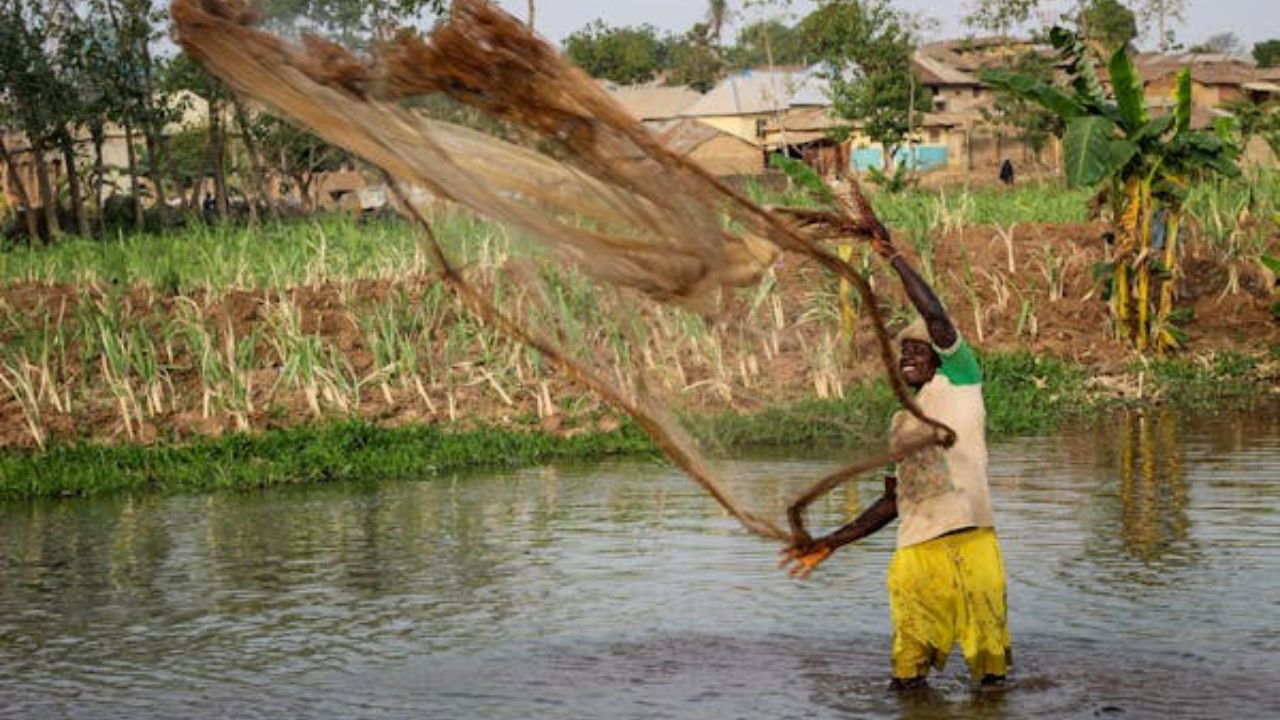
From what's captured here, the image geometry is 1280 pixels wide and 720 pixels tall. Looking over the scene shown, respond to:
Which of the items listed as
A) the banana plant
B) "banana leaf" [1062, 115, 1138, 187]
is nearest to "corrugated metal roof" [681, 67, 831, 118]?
the banana plant

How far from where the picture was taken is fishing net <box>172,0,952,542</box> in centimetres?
591

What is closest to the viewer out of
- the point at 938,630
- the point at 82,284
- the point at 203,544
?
the point at 938,630

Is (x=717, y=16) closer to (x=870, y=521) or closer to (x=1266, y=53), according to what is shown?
(x=1266, y=53)

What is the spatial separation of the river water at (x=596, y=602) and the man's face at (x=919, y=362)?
3.57 feet

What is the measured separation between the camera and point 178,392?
1666 centimetres

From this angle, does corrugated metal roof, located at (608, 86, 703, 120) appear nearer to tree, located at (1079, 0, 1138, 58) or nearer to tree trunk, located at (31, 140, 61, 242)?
tree, located at (1079, 0, 1138, 58)

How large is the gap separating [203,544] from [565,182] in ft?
19.3

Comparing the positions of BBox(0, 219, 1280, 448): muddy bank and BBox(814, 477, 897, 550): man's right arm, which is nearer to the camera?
BBox(814, 477, 897, 550): man's right arm

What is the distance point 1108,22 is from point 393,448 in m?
53.8

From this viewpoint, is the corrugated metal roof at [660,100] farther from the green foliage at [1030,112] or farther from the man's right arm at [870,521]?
the man's right arm at [870,521]

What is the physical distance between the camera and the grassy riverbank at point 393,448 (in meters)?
14.3

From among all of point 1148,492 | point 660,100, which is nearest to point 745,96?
point 660,100

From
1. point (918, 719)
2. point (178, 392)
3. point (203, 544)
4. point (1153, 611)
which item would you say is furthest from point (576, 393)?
point (918, 719)

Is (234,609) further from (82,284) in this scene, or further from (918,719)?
(82,284)
